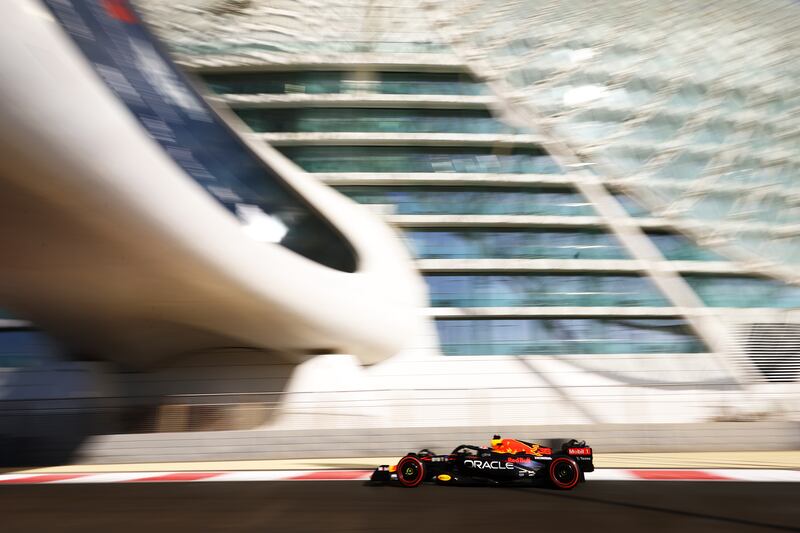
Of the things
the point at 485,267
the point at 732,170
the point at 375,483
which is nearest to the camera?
the point at 375,483

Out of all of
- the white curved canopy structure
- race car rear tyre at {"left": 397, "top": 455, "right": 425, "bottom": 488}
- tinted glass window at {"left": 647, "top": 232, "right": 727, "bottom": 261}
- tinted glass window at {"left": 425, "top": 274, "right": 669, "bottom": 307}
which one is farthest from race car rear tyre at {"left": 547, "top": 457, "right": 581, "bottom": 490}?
tinted glass window at {"left": 647, "top": 232, "right": 727, "bottom": 261}

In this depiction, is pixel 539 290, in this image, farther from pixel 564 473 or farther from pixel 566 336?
pixel 564 473

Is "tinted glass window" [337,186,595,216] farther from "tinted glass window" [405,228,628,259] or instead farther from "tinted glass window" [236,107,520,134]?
"tinted glass window" [236,107,520,134]

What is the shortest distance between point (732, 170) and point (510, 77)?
968 cm

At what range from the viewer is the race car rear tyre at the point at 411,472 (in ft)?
25.7

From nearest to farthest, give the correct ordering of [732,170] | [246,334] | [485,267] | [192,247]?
[192,247] < [246,334] < [485,267] < [732,170]

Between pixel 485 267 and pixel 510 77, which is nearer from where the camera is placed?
pixel 485 267

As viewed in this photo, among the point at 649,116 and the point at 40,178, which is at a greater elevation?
the point at 649,116

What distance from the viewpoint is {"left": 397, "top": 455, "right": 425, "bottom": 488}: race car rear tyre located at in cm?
785

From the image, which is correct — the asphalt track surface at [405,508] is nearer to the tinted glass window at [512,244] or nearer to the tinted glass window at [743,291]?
the tinted glass window at [512,244]

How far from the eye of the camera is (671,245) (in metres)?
23.7

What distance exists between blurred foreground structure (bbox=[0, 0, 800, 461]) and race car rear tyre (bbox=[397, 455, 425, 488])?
12.1m

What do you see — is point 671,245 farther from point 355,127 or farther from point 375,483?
point 375,483

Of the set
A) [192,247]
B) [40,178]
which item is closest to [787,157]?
[192,247]
